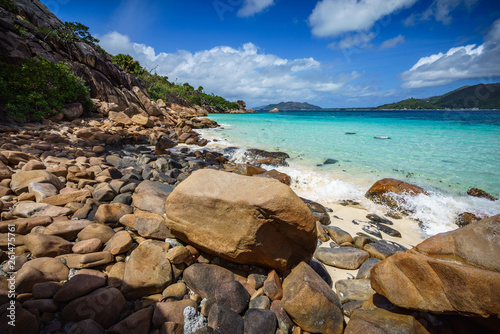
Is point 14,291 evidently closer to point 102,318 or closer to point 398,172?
point 102,318

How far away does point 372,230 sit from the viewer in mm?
4859

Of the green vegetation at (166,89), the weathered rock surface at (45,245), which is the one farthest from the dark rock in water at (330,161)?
the green vegetation at (166,89)

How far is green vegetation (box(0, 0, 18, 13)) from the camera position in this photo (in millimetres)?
16172

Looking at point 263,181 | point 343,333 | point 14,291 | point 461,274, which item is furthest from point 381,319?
point 14,291

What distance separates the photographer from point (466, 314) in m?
1.66

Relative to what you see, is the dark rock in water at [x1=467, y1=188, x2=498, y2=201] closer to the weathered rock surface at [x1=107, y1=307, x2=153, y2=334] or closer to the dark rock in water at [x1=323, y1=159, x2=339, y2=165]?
the dark rock in water at [x1=323, y1=159, x2=339, y2=165]

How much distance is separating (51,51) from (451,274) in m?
25.9

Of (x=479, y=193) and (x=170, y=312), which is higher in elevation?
(x=170, y=312)

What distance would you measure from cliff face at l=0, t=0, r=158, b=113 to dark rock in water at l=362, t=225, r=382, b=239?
20.0m

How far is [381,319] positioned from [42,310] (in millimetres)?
3294

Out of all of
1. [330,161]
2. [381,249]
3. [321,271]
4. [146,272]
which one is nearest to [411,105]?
[330,161]

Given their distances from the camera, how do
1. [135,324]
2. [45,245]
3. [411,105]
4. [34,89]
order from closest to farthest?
[135,324] → [45,245] → [34,89] → [411,105]

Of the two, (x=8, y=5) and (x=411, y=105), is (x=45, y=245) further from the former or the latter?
(x=411, y=105)

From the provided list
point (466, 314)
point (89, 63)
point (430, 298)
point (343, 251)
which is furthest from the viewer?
point (89, 63)
